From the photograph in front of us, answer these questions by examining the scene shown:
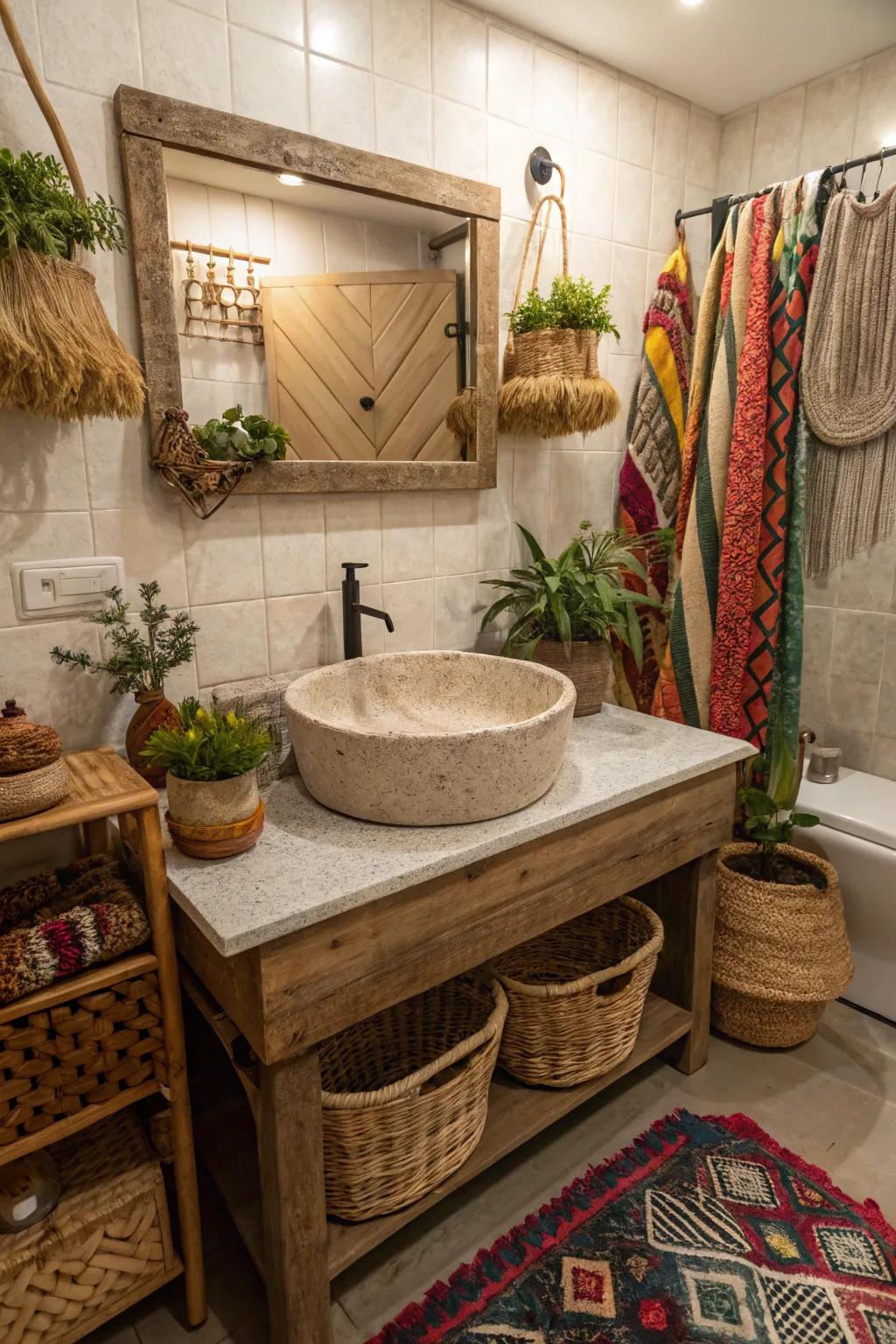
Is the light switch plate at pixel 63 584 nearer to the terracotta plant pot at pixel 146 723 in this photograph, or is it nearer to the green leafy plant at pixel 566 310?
the terracotta plant pot at pixel 146 723

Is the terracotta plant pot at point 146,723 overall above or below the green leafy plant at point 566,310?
below

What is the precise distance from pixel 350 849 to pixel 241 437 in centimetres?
74

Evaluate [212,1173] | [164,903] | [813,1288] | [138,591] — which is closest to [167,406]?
[138,591]

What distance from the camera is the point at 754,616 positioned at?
1.87 m

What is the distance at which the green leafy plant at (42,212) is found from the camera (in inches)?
40.4

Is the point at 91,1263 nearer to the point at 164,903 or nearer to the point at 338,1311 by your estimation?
the point at 338,1311

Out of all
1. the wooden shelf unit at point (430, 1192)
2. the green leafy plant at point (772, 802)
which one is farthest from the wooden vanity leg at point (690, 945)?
the green leafy plant at point (772, 802)

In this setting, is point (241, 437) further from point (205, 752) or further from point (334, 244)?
point (205, 752)

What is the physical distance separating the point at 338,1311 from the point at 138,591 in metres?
1.20

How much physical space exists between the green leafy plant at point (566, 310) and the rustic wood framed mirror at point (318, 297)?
0.07 m

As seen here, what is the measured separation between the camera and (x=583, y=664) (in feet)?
5.63

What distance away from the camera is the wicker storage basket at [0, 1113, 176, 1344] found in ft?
3.46

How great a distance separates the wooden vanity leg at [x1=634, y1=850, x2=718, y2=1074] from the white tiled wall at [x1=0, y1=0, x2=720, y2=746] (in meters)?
0.71

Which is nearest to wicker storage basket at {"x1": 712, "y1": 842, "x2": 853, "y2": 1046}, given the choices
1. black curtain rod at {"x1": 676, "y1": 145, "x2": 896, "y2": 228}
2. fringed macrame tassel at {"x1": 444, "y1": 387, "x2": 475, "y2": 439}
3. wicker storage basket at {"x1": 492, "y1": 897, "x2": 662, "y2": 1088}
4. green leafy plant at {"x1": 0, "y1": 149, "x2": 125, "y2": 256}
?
wicker storage basket at {"x1": 492, "y1": 897, "x2": 662, "y2": 1088}
